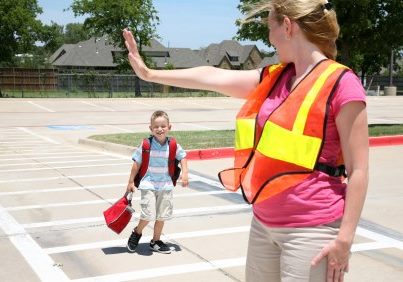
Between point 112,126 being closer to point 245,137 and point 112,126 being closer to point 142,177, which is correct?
Answer: point 142,177

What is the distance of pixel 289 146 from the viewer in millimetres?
2359

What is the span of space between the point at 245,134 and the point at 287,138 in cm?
26

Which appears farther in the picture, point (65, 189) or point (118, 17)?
point (118, 17)

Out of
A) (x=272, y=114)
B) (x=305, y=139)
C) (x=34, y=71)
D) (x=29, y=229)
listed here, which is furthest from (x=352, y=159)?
(x=34, y=71)

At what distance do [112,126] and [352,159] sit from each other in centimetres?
2011

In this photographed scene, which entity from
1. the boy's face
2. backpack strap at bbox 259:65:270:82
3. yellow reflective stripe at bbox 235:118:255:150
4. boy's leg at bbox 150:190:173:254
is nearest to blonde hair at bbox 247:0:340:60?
backpack strap at bbox 259:65:270:82

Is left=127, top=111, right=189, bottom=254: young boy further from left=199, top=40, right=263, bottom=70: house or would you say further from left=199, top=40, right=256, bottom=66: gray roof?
left=199, top=40, right=256, bottom=66: gray roof

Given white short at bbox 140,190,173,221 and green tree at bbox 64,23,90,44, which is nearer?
white short at bbox 140,190,173,221

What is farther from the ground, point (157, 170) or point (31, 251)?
point (157, 170)

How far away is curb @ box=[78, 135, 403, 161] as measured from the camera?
12295 millimetres

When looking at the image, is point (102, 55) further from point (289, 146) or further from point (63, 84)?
point (289, 146)

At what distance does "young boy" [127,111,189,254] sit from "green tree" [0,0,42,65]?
42.6 m

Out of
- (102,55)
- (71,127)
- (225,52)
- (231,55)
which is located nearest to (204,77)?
(71,127)

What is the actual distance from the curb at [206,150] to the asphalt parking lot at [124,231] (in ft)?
0.86
